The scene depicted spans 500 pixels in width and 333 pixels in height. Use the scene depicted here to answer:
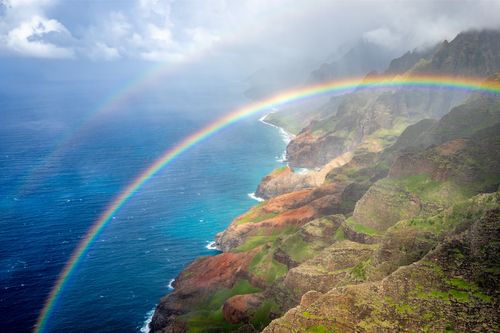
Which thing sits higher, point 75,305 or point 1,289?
point 1,289

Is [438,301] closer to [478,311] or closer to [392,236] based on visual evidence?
[478,311]

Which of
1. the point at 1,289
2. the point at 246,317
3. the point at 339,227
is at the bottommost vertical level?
the point at 246,317

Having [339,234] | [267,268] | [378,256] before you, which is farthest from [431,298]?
[267,268]

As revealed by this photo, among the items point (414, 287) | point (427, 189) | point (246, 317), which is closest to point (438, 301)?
point (414, 287)

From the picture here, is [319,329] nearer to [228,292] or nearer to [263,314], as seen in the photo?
[263,314]

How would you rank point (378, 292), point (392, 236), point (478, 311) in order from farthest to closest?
point (392, 236) < point (378, 292) < point (478, 311)

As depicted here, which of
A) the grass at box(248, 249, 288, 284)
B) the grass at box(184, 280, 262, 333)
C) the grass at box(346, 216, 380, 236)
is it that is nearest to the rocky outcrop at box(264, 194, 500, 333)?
the grass at box(346, 216, 380, 236)

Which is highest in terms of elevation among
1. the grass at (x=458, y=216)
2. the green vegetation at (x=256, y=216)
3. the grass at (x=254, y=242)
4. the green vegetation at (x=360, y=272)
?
the grass at (x=458, y=216)

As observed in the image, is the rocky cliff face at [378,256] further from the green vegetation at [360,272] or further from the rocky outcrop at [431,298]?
the green vegetation at [360,272]

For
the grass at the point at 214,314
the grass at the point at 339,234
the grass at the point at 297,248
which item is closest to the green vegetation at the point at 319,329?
the grass at the point at 214,314
